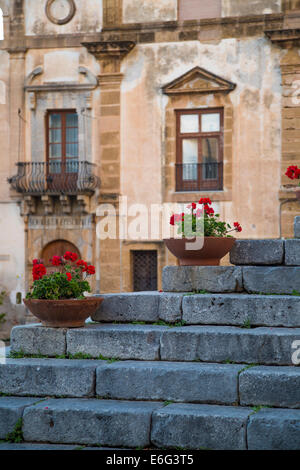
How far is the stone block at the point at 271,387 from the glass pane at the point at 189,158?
1149cm

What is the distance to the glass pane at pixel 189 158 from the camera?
17766mm

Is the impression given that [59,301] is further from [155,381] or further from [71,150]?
[71,150]

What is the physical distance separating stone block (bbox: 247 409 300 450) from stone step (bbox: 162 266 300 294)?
78.6 inches

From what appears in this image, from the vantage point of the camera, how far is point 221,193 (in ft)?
57.2

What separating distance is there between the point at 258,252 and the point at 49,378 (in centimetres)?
266

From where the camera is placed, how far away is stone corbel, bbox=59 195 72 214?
17.8m

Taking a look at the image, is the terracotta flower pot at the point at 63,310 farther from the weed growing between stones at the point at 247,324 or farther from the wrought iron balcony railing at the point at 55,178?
the wrought iron balcony railing at the point at 55,178

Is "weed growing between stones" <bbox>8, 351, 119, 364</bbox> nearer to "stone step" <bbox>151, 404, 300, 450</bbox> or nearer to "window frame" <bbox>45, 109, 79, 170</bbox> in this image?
"stone step" <bbox>151, 404, 300, 450</bbox>

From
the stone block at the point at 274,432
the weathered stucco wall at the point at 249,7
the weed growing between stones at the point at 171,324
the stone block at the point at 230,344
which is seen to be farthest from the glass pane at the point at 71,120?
the stone block at the point at 274,432

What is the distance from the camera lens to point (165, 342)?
7254 millimetres

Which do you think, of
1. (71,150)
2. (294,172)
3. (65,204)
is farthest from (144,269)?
(294,172)
